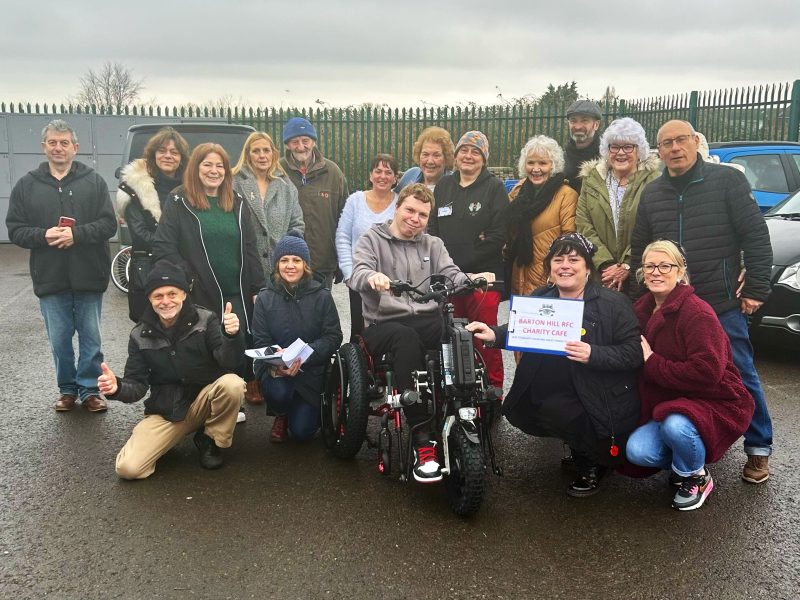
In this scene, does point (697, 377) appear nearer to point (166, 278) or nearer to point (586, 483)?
point (586, 483)

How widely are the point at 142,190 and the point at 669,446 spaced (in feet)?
13.3

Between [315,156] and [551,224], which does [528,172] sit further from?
[315,156]

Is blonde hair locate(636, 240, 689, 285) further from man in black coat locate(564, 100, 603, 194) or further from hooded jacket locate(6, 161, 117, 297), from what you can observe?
hooded jacket locate(6, 161, 117, 297)

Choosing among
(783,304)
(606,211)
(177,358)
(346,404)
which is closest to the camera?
(346,404)

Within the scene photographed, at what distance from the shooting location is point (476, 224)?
5289 mm

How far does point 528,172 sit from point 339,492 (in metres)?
2.71

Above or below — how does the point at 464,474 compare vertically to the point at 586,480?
above

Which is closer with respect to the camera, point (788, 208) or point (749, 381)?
point (749, 381)

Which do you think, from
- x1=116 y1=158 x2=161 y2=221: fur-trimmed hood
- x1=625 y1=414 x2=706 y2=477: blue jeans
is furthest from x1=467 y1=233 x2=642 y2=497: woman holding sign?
x1=116 y1=158 x2=161 y2=221: fur-trimmed hood

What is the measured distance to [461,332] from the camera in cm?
379

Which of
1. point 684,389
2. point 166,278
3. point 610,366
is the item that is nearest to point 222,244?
point 166,278

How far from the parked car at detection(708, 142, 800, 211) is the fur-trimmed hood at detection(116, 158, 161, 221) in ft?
23.5

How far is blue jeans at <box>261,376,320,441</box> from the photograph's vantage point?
4.67 metres

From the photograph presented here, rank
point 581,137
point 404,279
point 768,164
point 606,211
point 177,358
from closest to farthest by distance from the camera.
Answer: point 177,358 < point 404,279 < point 606,211 < point 581,137 < point 768,164
